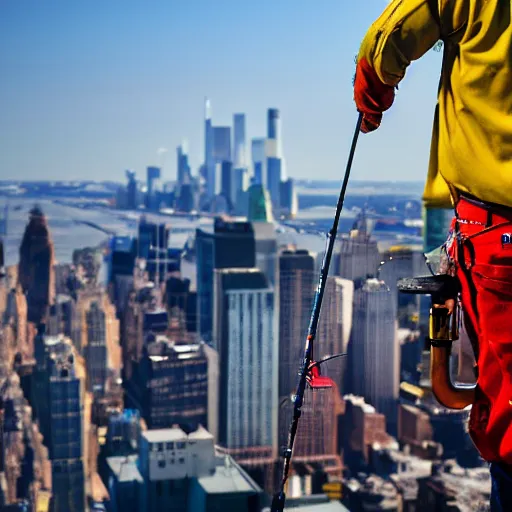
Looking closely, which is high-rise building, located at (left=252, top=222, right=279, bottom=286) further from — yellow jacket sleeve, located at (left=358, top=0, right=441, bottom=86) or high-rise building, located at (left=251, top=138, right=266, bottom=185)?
yellow jacket sleeve, located at (left=358, top=0, right=441, bottom=86)

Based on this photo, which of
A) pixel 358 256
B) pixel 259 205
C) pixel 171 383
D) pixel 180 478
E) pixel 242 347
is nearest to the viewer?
pixel 358 256

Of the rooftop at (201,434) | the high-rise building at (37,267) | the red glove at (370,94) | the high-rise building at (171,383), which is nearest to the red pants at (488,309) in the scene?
the red glove at (370,94)

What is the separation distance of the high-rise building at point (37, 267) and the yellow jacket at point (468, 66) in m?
4.23

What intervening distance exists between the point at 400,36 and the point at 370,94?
73 millimetres

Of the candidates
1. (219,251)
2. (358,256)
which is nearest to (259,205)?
(219,251)

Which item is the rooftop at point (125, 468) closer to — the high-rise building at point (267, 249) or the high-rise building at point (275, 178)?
the high-rise building at point (267, 249)

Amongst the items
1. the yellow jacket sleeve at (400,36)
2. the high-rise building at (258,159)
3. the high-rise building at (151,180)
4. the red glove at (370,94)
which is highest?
the high-rise building at (258,159)

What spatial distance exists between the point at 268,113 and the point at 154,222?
6.00 feet

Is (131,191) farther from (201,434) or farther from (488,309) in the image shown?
(488,309)

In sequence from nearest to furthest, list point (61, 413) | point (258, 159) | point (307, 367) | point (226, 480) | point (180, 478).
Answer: point (307, 367)
point (226, 480)
point (180, 478)
point (258, 159)
point (61, 413)

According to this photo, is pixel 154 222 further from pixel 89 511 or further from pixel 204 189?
pixel 89 511

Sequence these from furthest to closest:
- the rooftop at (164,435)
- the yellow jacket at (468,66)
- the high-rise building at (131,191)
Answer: the high-rise building at (131,191) < the rooftop at (164,435) < the yellow jacket at (468,66)

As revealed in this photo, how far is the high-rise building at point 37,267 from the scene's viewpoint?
5309 millimetres

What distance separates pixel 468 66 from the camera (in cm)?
84
